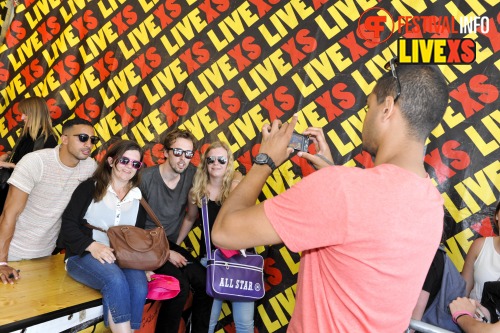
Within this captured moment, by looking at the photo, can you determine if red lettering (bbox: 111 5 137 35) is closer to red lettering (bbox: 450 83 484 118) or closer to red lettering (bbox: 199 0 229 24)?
red lettering (bbox: 199 0 229 24)

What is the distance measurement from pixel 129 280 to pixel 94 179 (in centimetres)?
72

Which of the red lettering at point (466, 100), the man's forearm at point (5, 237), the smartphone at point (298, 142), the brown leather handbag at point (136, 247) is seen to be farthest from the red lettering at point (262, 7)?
the smartphone at point (298, 142)

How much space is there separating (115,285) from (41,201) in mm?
830

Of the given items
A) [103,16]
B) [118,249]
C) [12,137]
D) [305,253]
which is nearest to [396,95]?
[305,253]

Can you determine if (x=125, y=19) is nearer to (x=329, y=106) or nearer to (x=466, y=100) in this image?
(x=329, y=106)

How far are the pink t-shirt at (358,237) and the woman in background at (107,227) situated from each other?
1.92 meters

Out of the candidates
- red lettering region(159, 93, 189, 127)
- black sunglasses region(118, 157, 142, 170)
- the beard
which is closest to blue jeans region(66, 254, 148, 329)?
black sunglasses region(118, 157, 142, 170)

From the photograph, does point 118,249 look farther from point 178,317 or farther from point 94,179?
point 178,317

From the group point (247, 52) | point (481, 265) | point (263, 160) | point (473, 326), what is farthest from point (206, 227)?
point (263, 160)

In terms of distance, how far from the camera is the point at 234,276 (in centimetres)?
326

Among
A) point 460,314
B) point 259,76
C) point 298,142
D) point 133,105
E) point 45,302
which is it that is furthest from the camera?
point 133,105

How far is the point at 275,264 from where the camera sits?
3801 mm

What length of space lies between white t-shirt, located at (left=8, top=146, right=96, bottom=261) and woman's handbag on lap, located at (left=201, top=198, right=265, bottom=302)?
3.39 feet

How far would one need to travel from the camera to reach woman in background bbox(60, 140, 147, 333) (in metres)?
2.70
